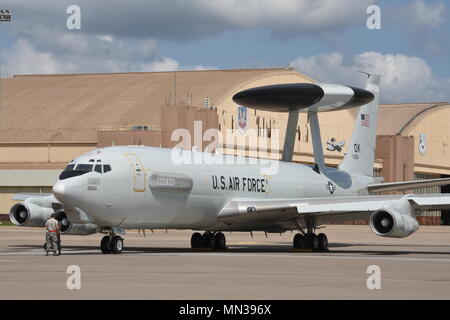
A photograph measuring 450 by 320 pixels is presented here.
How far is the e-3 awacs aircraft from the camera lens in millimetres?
38312

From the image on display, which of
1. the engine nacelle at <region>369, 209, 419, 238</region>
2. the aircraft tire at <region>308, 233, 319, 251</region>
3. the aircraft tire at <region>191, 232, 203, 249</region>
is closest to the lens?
the engine nacelle at <region>369, 209, 419, 238</region>

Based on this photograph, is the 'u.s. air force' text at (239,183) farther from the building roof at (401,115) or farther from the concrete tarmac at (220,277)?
the building roof at (401,115)

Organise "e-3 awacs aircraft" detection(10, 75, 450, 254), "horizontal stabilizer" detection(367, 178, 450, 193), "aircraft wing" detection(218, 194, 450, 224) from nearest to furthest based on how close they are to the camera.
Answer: "e-3 awacs aircraft" detection(10, 75, 450, 254) → "aircraft wing" detection(218, 194, 450, 224) → "horizontal stabilizer" detection(367, 178, 450, 193)

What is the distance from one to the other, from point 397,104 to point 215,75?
144 ft

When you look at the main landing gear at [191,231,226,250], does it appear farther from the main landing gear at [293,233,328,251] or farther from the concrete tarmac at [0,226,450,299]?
the concrete tarmac at [0,226,450,299]

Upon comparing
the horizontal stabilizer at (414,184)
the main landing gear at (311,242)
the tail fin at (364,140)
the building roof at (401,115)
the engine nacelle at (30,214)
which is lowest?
the main landing gear at (311,242)

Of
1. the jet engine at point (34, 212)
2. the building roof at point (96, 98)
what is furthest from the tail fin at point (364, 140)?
the building roof at point (96, 98)

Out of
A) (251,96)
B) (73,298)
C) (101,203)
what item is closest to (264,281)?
(73,298)

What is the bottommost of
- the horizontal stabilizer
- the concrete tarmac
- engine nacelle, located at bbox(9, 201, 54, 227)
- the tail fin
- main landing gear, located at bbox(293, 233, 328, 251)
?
the concrete tarmac

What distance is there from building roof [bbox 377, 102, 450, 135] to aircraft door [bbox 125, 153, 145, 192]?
95.8m

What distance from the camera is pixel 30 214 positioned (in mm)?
44125

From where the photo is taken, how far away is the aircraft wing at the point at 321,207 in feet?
133

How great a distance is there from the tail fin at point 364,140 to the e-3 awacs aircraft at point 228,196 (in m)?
0.11

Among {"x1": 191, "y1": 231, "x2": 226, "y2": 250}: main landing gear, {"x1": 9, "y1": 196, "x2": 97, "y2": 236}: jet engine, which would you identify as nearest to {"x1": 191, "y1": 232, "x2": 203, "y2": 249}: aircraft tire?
{"x1": 191, "y1": 231, "x2": 226, "y2": 250}: main landing gear
